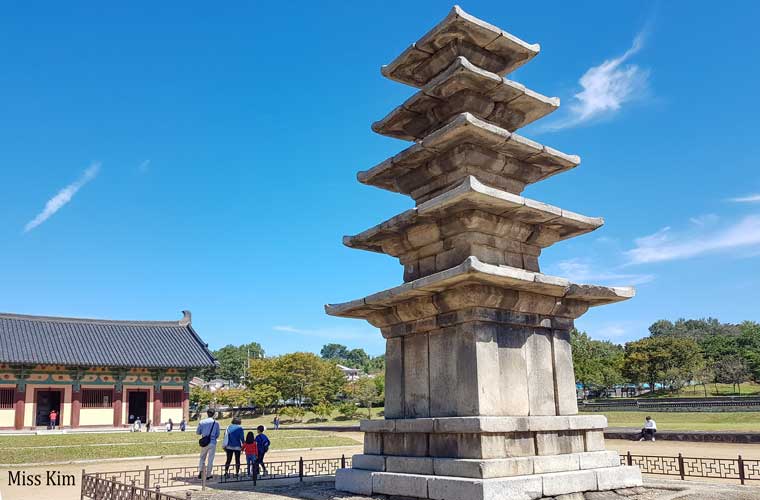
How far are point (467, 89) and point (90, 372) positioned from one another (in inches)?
1658

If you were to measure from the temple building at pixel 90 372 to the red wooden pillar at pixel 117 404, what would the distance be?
69mm

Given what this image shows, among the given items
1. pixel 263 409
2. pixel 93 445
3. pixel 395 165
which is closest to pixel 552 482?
pixel 395 165

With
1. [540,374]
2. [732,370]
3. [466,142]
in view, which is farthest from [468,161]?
[732,370]

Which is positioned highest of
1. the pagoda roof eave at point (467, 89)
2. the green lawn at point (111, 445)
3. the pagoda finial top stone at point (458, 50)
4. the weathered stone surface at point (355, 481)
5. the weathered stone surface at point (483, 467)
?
the pagoda finial top stone at point (458, 50)

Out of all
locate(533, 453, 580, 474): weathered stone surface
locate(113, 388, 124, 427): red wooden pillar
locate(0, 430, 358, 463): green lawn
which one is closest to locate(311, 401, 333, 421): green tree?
locate(0, 430, 358, 463): green lawn

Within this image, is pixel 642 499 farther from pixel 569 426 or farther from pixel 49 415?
pixel 49 415

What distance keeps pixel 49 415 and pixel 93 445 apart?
16.1 m

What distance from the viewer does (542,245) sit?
11500 mm

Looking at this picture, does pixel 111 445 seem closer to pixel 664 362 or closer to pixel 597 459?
pixel 597 459

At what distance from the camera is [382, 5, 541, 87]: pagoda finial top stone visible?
36.5 ft

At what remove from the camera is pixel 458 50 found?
11.5 m

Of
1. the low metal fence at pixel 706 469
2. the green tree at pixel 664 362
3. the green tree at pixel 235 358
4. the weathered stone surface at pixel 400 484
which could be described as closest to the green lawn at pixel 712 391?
the green tree at pixel 664 362

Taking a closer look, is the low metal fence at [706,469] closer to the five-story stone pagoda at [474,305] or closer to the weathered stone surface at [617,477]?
the weathered stone surface at [617,477]

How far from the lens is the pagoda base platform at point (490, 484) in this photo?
8414mm
